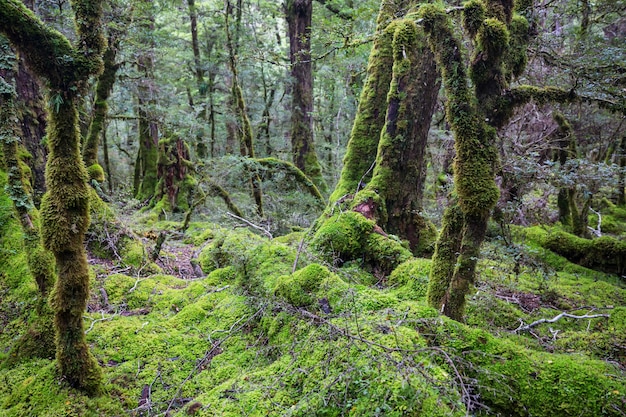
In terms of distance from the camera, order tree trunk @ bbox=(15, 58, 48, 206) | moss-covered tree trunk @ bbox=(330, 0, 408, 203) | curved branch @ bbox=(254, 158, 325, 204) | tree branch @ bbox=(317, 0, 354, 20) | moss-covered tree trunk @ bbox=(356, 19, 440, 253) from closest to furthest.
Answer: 1. moss-covered tree trunk @ bbox=(356, 19, 440, 253)
2. tree trunk @ bbox=(15, 58, 48, 206)
3. moss-covered tree trunk @ bbox=(330, 0, 408, 203)
4. curved branch @ bbox=(254, 158, 325, 204)
5. tree branch @ bbox=(317, 0, 354, 20)

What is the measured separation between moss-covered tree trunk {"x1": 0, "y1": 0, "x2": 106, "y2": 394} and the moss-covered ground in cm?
41

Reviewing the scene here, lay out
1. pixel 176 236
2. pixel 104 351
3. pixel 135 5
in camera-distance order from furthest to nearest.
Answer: pixel 176 236 → pixel 135 5 → pixel 104 351

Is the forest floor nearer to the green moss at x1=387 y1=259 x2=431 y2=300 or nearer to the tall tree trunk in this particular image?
the green moss at x1=387 y1=259 x2=431 y2=300

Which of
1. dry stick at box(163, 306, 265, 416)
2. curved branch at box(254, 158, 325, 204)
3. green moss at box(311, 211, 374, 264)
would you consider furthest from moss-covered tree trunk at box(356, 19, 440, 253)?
curved branch at box(254, 158, 325, 204)

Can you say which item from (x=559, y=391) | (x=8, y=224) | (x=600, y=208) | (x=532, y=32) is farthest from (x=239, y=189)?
(x=600, y=208)

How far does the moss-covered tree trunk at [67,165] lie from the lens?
8.90 ft

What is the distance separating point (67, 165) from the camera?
9.72 feet

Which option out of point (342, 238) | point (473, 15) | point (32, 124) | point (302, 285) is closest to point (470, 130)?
point (473, 15)

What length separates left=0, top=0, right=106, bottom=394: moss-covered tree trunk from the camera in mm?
2713

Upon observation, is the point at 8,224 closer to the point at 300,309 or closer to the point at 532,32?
the point at 300,309

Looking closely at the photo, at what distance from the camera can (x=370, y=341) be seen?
262cm

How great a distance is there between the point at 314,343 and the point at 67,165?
8.20 ft

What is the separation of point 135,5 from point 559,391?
880 cm

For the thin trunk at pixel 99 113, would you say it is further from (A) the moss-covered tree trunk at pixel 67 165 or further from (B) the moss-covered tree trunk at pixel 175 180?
(B) the moss-covered tree trunk at pixel 175 180
